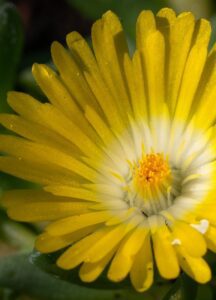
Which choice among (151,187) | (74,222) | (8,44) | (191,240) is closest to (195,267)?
(191,240)

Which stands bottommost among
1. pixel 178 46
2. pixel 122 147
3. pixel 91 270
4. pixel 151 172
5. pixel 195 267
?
pixel 195 267

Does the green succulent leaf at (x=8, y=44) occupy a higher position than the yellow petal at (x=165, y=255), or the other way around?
the green succulent leaf at (x=8, y=44)

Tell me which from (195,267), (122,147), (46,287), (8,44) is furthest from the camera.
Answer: (8,44)

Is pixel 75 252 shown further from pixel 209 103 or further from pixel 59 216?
pixel 209 103

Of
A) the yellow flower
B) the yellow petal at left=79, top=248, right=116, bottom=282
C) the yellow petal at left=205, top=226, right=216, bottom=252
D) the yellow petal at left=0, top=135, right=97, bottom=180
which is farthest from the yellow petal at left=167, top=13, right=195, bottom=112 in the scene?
the yellow petal at left=79, top=248, right=116, bottom=282

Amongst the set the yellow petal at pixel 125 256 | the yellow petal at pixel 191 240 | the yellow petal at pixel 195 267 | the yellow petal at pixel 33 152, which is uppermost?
the yellow petal at pixel 33 152

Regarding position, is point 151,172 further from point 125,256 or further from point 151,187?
point 125,256

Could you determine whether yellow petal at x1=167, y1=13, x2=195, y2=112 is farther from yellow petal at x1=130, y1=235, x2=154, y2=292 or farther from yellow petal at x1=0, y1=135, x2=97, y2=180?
yellow petal at x1=130, y1=235, x2=154, y2=292

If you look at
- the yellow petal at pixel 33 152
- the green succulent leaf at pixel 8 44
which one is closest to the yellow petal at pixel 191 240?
the yellow petal at pixel 33 152

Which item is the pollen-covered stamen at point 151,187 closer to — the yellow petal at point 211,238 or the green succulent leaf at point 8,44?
the yellow petal at point 211,238
